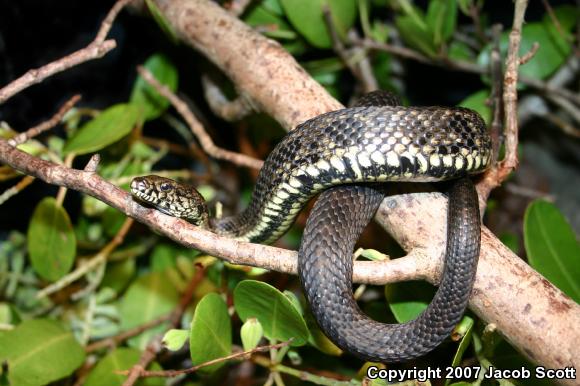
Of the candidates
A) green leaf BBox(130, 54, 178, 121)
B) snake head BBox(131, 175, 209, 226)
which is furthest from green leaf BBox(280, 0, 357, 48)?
snake head BBox(131, 175, 209, 226)

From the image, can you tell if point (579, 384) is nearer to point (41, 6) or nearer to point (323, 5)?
point (323, 5)

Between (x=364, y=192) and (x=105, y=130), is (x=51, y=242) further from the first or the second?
(x=364, y=192)

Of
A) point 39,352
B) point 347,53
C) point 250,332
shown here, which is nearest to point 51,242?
point 39,352

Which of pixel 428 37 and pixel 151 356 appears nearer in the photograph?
pixel 151 356

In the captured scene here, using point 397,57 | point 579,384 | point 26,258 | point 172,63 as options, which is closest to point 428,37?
point 397,57

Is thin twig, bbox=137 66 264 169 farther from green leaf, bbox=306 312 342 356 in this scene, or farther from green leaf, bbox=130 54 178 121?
green leaf, bbox=306 312 342 356

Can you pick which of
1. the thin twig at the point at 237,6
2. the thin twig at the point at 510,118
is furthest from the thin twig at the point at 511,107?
the thin twig at the point at 237,6

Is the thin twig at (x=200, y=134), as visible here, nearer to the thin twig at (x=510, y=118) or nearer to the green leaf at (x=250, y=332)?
the green leaf at (x=250, y=332)
